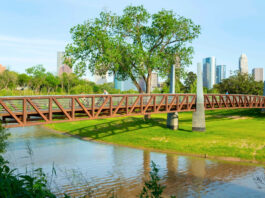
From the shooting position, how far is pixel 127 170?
21828mm

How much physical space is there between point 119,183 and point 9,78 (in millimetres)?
89256

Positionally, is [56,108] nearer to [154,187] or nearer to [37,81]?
[154,187]

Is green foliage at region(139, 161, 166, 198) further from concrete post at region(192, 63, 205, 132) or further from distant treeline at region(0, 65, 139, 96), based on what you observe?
distant treeline at region(0, 65, 139, 96)

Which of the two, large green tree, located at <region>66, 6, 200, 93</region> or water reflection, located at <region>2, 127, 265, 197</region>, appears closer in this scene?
water reflection, located at <region>2, 127, 265, 197</region>

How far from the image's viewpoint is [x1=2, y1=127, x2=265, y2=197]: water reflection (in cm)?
1730

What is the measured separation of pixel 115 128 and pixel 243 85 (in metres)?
60.3

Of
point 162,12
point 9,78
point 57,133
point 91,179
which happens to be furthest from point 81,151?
point 9,78

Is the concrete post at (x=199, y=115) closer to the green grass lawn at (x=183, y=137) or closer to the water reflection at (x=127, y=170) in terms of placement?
the green grass lawn at (x=183, y=137)

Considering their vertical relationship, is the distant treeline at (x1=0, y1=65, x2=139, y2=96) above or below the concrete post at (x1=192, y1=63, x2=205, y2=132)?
above

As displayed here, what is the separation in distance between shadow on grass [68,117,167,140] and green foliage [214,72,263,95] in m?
53.6

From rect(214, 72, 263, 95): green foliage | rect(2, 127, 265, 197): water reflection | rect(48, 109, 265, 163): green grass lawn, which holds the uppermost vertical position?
rect(214, 72, 263, 95): green foliage

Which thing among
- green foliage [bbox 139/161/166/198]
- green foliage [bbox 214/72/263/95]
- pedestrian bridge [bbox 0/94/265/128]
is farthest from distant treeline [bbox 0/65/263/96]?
green foliage [bbox 139/161/166/198]

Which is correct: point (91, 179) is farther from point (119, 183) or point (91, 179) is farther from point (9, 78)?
point (9, 78)

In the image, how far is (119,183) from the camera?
18531mm
